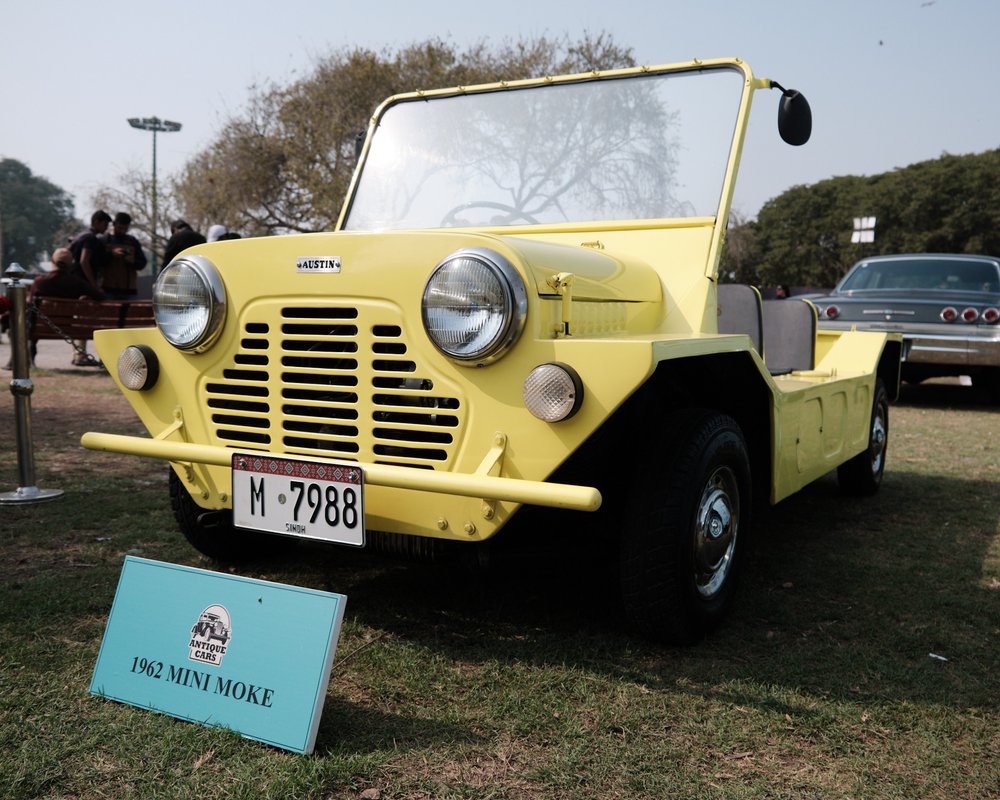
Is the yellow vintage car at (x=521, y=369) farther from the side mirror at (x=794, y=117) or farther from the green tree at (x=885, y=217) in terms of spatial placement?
the green tree at (x=885, y=217)

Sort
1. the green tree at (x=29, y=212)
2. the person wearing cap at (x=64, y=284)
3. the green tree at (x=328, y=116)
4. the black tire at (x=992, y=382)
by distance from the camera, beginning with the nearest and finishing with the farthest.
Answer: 1. the black tire at (x=992, y=382)
2. the person wearing cap at (x=64, y=284)
3. the green tree at (x=328, y=116)
4. the green tree at (x=29, y=212)

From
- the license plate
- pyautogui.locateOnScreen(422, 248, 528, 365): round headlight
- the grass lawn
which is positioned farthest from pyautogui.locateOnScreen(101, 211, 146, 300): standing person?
pyautogui.locateOnScreen(422, 248, 528, 365): round headlight

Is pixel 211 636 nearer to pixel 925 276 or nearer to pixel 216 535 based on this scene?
pixel 216 535

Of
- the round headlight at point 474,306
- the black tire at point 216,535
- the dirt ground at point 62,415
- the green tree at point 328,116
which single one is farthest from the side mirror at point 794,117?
the green tree at point 328,116

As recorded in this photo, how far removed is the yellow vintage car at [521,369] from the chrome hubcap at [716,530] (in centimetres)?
1

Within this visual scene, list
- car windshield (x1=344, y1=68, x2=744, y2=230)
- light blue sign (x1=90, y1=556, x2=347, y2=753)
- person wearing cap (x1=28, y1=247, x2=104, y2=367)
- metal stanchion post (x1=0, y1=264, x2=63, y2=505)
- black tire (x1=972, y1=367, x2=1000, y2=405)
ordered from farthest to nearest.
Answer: person wearing cap (x1=28, y1=247, x2=104, y2=367)
black tire (x1=972, y1=367, x2=1000, y2=405)
metal stanchion post (x1=0, y1=264, x2=63, y2=505)
car windshield (x1=344, y1=68, x2=744, y2=230)
light blue sign (x1=90, y1=556, x2=347, y2=753)

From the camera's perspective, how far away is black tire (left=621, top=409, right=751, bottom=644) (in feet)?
8.48

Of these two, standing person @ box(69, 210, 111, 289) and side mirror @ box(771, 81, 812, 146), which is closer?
side mirror @ box(771, 81, 812, 146)

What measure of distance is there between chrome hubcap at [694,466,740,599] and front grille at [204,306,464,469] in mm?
868

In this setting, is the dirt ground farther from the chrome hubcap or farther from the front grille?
the chrome hubcap

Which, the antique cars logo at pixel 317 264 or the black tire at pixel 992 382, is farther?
the black tire at pixel 992 382

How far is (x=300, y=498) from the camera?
2.48 m

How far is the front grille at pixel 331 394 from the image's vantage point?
2525 mm

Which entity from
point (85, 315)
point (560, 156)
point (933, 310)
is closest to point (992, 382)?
point (933, 310)
